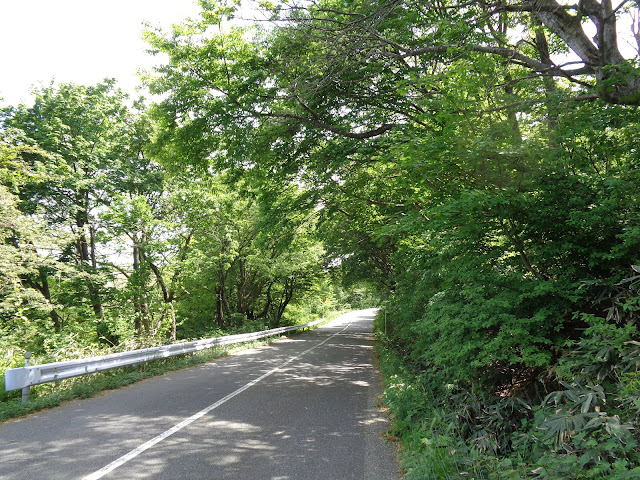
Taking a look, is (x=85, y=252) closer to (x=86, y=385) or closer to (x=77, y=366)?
(x=77, y=366)

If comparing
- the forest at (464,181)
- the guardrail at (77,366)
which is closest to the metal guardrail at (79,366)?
the guardrail at (77,366)

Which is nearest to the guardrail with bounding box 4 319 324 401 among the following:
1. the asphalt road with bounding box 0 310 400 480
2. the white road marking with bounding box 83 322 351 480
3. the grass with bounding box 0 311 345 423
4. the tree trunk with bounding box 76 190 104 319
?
the grass with bounding box 0 311 345 423

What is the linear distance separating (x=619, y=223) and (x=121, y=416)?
7.27m

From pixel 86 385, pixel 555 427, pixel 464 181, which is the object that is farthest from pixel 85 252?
pixel 555 427

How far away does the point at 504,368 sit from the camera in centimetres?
469

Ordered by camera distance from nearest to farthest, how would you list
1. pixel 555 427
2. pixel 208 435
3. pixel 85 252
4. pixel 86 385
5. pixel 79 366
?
pixel 555 427
pixel 208 435
pixel 86 385
pixel 79 366
pixel 85 252

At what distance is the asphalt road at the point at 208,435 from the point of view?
370 cm

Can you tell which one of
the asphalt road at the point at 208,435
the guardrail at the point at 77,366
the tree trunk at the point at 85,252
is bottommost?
the asphalt road at the point at 208,435

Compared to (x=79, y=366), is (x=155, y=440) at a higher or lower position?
lower

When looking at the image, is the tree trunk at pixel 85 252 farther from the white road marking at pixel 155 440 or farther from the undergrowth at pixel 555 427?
the undergrowth at pixel 555 427

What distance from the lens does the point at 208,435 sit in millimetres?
4691

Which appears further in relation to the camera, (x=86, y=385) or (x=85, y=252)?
(x=85, y=252)

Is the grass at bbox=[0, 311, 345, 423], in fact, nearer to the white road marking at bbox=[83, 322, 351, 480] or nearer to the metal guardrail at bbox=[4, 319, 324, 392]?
the metal guardrail at bbox=[4, 319, 324, 392]

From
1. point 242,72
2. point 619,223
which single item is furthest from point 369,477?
point 242,72
